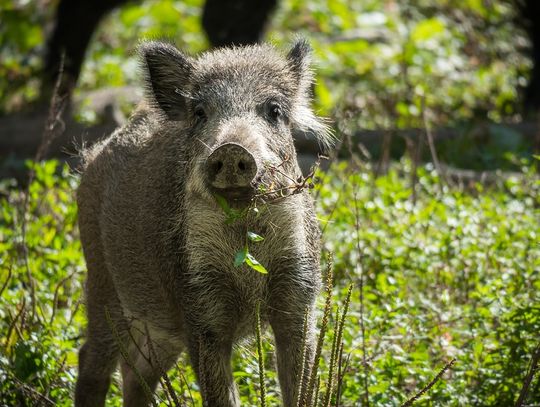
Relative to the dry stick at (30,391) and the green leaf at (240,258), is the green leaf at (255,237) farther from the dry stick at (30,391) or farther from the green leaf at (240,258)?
the dry stick at (30,391)

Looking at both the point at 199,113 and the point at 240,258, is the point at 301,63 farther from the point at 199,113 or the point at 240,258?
the point at 240,258

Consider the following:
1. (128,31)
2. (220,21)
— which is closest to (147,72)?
(220,21)

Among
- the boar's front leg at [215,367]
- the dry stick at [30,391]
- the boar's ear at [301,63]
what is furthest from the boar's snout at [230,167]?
the dry stick at [30,391]

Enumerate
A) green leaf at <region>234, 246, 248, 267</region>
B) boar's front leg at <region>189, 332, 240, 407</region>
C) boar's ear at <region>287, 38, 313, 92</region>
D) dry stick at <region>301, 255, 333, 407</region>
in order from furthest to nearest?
boar's ear at <region>287, 38, 313, 92</region>
boar's front leg at <region>189, 332, 240, 407</region>
green leaf at <region>234, 246, 248, 267</region>
dry stick at <region>301, 255, 333, 407</region>

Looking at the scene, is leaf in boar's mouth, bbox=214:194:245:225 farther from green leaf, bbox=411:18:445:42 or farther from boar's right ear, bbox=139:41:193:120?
green leaf, bbox=411:18:445:42

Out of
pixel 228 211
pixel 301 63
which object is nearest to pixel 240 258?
pixel 228 211

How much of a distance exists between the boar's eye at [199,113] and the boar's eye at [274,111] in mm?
302

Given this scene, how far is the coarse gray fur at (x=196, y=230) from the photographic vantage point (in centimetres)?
458

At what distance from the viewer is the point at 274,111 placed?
4.84 m

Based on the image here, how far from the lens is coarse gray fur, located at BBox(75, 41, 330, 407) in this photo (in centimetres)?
458

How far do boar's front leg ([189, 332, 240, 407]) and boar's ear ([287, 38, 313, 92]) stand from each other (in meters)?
1.41

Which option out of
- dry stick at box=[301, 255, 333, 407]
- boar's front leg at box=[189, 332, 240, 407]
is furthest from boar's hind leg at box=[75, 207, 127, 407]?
dry stick at box=[301, 255, 333, 407]

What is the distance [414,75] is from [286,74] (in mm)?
8435

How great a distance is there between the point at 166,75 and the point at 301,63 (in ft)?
A: 2.22
